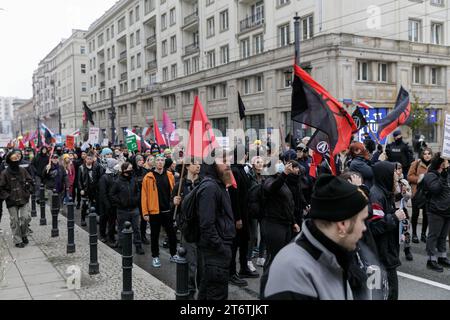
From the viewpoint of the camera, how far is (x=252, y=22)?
35.8 m

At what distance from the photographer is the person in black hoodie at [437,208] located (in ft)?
23.6

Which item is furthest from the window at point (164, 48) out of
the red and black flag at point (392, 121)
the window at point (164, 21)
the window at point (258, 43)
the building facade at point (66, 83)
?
the red and black flag at point (392, 121)

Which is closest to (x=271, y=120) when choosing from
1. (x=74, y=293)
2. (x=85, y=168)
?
(x=85, y=168)

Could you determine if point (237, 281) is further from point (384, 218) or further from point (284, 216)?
point (384, 218)

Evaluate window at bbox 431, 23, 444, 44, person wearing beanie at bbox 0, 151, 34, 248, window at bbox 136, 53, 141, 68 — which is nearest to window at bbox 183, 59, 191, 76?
window at bbox 136, 53, 141, 68

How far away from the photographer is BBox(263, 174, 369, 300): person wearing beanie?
2166 mm

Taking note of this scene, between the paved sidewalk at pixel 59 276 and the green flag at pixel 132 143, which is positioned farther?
the green flag at pixel 132 143

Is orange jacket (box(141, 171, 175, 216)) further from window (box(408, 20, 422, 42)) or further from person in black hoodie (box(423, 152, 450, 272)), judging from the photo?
window (box(408, 20, 422, 42))

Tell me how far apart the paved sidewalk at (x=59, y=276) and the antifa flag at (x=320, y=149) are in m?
3.11

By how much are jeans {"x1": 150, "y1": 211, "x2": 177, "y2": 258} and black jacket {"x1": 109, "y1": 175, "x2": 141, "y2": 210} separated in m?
1.10

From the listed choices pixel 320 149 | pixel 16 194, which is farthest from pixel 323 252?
pixel 16 194

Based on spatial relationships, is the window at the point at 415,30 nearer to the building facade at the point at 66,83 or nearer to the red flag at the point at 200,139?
the red flag at the point at 200,139

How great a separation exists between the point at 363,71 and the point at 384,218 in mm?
25689
